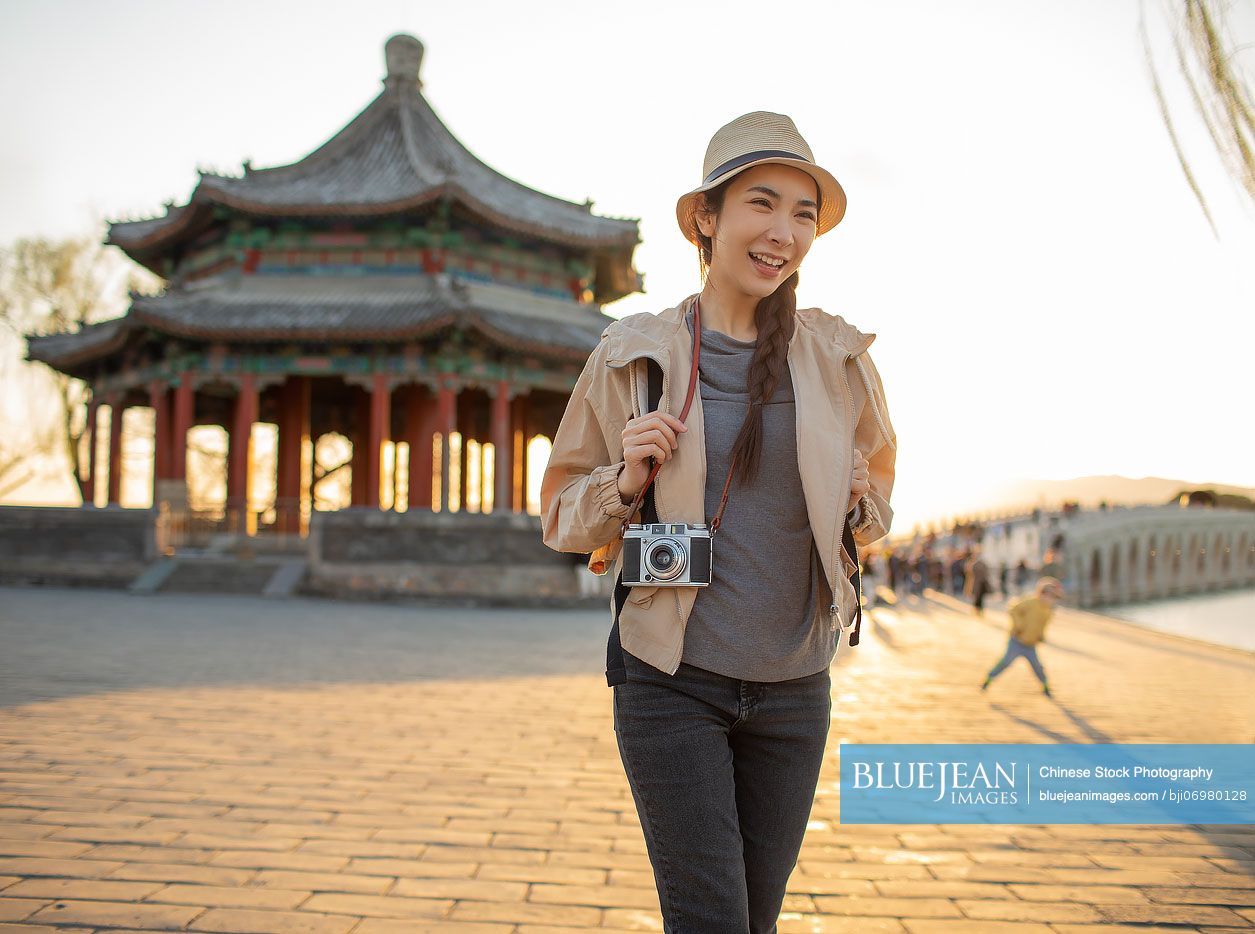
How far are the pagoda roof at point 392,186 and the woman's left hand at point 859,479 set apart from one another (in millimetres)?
18844

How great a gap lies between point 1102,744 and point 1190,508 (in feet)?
189

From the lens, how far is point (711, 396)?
1.86 metres

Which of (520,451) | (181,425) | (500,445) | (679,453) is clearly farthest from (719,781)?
(520,451)

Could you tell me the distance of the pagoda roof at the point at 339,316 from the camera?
61.5ft

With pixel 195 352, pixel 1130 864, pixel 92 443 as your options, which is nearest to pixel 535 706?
pixel 1130 864

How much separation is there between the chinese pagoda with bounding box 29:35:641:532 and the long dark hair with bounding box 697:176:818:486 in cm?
1667

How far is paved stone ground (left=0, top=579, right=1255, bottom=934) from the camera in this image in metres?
3.01

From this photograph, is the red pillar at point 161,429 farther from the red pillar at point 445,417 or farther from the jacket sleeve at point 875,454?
the jacket sleeve at point 875,454

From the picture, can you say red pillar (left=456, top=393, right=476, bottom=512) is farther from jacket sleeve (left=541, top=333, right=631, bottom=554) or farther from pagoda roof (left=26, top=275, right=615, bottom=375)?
jacket sleeve (left=541, top=333, right=631, bottom=554)

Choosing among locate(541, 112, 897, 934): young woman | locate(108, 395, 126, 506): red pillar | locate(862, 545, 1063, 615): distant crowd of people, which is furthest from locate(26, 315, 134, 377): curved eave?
locate(541, 112, 897, 934): young woman

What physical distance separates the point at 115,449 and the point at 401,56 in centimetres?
1226

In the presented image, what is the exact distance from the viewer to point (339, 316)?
64.2ft

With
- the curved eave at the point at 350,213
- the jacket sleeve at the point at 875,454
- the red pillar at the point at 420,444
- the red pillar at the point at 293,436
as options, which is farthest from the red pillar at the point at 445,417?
the jacket sleeve at the point at 875,454

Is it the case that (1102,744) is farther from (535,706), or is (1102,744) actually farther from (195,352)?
(195,352)
